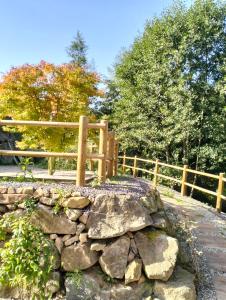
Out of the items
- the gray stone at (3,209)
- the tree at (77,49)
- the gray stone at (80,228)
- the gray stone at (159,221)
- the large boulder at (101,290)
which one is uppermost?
the tree at (77,49)

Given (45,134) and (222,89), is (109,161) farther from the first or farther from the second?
(222,89)

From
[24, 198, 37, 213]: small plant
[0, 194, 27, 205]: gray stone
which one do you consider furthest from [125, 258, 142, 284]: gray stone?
[0, 194, 27, 205]: gray stone

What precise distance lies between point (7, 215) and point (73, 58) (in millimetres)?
17059

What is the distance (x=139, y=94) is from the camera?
42.7ft

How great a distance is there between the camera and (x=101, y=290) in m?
3.63

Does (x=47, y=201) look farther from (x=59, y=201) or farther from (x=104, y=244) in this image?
(x=104, y=244)

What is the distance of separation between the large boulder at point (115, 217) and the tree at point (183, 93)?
8.03 m

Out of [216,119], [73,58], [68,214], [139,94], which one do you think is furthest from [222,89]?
[73,58]

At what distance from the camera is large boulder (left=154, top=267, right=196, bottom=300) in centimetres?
354

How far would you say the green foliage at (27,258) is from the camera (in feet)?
10.6

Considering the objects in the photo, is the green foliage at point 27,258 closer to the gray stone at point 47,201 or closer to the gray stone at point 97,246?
the gray stone at point 47,201

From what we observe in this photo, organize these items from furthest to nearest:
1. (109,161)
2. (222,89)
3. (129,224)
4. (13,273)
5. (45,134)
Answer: (222,89), (45,134), (109,161), (129,224), (13,273)

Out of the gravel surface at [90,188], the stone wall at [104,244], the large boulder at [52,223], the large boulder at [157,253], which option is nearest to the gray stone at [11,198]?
the stone wall at [104,244]

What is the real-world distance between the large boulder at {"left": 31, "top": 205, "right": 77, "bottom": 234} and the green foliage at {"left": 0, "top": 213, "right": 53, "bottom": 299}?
196 millimetres
